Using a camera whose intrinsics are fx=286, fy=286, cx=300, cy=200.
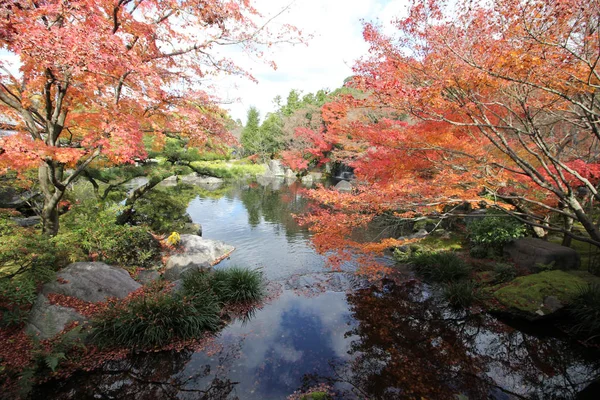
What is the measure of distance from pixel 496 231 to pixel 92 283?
409 inches

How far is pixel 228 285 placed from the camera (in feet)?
22.9

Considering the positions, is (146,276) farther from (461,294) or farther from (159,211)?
(461,294)

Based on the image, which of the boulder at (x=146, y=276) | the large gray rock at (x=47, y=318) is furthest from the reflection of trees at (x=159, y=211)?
the large gray rock at (x=47, y=318)

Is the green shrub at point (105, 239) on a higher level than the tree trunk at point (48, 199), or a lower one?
lower

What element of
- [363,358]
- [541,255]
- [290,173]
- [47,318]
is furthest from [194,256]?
[290,173]

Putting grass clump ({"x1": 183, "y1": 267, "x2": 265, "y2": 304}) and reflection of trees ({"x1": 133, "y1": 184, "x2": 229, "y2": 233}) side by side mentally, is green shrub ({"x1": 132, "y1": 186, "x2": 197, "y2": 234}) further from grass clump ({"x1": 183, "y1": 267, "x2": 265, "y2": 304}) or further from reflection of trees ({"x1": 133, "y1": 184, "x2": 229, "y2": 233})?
grass clump ({"x1": 183, "y1": 267, "x2": 265, "y2": 304})

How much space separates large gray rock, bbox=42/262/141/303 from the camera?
5684 mm

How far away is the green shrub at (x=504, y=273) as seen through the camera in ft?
24.1

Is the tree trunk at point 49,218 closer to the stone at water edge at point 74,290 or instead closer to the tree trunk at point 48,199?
the tree trunk at point 48,199

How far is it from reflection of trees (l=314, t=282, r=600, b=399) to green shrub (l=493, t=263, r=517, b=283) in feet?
5.38

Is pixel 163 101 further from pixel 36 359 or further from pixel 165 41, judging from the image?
pixel 36 359

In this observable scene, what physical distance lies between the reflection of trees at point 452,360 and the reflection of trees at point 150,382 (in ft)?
5.63

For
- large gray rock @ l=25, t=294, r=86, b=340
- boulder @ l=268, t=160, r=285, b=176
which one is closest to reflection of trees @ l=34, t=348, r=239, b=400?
large gray rock @ l=25, t=294, r=86, b=340

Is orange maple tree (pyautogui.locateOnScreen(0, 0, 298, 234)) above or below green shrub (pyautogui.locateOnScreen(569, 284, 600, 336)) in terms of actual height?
above
